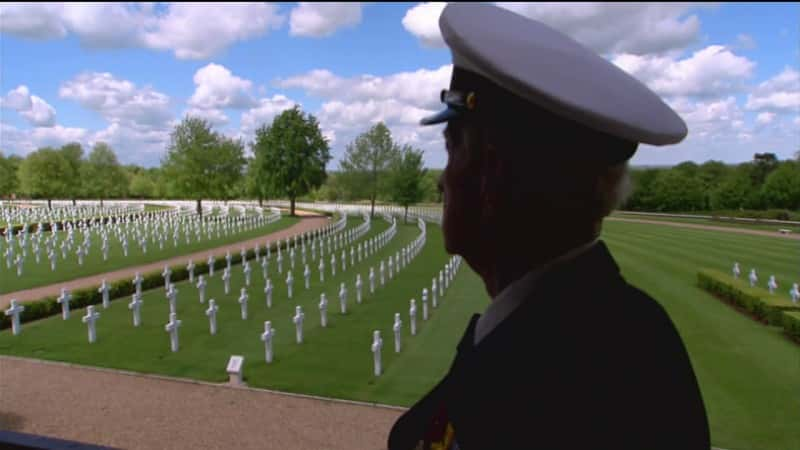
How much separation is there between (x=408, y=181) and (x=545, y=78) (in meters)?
42.8

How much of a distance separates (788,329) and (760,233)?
76.8 ft

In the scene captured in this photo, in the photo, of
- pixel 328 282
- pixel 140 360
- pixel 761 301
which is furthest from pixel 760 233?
pixel 140 360

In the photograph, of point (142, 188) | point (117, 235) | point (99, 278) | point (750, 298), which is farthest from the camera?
point (142, 188)

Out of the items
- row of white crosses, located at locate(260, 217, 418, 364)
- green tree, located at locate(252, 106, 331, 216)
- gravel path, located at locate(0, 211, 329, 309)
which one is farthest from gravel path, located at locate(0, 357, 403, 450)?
green tree, located at locate(252, 106, 331, 216)

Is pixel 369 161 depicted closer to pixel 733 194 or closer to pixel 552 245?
pixel 733 194

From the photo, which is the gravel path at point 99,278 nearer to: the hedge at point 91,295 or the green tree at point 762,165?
the hedge at point 91,295

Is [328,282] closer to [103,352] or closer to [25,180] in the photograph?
[103,352]

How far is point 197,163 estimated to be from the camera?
53.3m

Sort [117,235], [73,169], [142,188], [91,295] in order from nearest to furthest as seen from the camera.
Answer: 1. [91,295]
2. [117,235]
3. [73,169]
4. [142,188]

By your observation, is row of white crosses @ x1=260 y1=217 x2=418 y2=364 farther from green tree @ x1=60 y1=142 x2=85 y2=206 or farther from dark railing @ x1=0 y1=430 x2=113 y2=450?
green tree @ x1=60 y1=142 x2=85 y2=206

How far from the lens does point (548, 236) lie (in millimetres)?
1192

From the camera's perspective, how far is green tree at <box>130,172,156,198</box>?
90688mm

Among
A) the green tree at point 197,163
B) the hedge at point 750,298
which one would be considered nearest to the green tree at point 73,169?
the green tree at point 197,163

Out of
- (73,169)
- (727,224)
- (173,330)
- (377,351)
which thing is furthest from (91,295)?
(73,169)
